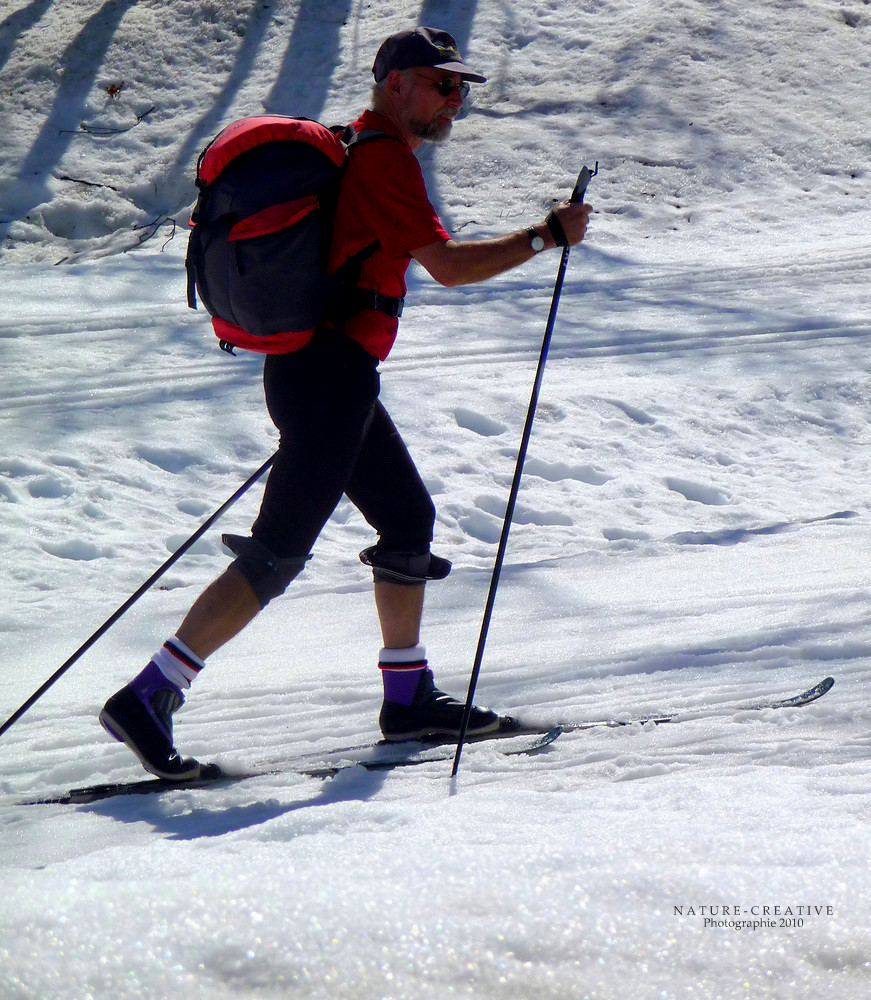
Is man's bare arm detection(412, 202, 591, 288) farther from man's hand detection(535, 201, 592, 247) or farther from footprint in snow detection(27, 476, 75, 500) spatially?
footprint in snow detection(27, 476, 75, 500)

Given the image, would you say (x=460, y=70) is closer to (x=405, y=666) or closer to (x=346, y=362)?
(x=346, y=362)

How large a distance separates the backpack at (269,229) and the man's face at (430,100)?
0.13m

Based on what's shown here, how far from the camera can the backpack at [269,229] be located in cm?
245

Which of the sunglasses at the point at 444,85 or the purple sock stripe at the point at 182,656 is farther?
the purple sock stripe at the point at 182,656

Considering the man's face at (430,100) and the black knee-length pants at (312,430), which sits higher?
the man's face at (430,100)

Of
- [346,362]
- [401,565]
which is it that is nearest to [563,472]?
[401,565]

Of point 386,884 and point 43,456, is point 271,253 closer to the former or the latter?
point 386,884

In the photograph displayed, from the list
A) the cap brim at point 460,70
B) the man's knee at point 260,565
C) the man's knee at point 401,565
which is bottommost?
the man's knee at point 401,565

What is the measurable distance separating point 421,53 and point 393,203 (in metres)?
0.41

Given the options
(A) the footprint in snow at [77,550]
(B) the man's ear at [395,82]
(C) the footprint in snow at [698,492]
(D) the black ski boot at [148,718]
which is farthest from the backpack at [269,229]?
(C) the footprint in snow at [698,492]

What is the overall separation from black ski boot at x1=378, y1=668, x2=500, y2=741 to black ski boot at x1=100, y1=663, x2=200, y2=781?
2.22ft

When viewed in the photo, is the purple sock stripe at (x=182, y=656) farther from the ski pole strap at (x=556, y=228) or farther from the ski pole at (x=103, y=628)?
the ski pole strap at (x=556, y=228)

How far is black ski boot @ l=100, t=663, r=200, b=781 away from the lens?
8.82 feet

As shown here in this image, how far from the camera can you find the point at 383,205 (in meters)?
2.49
